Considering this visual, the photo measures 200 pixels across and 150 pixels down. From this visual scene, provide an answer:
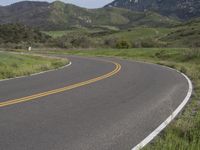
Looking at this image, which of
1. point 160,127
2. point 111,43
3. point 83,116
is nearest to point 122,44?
point 111,43

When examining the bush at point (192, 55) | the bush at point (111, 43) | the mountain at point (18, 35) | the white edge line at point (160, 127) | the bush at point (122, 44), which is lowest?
the bush at point (111, 43)

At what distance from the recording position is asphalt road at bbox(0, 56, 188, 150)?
8.16 meters

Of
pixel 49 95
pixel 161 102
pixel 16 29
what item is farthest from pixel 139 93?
pixel 16 29

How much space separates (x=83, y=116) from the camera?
10.6 metres

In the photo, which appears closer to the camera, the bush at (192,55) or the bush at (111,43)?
the bush at (192,55)

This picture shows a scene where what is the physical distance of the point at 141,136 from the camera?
886cm

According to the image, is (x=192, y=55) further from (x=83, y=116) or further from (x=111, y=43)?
(x=111, y=43)

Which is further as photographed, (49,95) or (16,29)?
(16,29)

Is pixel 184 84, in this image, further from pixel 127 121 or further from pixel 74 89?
pixel 127 121

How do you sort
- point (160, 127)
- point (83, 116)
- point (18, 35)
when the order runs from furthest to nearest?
point (18, 35) → point (83, 116) → point (160, 127)

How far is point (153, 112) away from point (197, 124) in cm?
235

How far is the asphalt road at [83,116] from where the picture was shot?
8156 mm

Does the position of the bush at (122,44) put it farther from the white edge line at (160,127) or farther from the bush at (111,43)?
the white edge line at (160,127)

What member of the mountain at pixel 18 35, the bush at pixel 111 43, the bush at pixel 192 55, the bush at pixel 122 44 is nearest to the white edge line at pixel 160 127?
the bush at pixel 192 55
